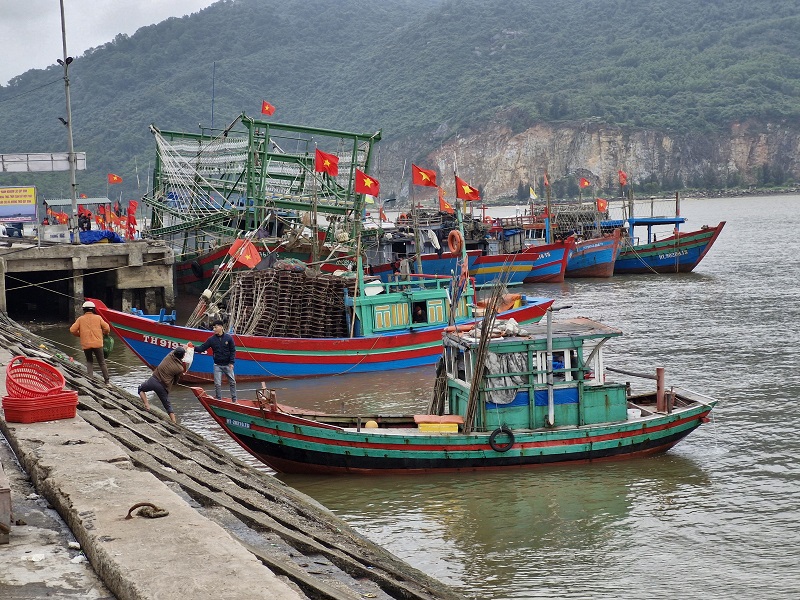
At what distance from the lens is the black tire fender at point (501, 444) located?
47.8 feet

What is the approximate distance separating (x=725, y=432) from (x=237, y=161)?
2453cm

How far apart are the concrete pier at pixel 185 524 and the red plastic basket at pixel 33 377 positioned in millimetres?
403

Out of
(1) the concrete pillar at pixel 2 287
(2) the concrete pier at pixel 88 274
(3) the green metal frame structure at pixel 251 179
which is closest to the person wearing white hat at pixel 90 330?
(2) the concrete pier at pixel 88 274

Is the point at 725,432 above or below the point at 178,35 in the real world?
below

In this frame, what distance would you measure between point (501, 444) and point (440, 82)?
16813cm

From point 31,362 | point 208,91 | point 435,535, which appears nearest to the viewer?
point 31,362

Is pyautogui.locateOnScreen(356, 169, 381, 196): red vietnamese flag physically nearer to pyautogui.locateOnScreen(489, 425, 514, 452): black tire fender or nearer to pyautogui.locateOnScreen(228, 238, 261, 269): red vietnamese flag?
pyautogui.locateOnScreen(228, 238, 261, 269): red vietnamese flag

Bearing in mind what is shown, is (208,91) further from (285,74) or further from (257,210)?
(257,210)

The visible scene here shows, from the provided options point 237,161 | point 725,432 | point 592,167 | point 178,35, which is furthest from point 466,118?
point 725,432

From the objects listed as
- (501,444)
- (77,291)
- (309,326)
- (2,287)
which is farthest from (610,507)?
(77,291)

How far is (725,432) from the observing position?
58.2ft

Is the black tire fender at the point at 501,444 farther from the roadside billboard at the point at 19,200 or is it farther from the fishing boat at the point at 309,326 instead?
the roadside billboard at the point at 19,200

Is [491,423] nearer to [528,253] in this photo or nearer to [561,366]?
[561,366]

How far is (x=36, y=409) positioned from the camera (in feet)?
36.5
